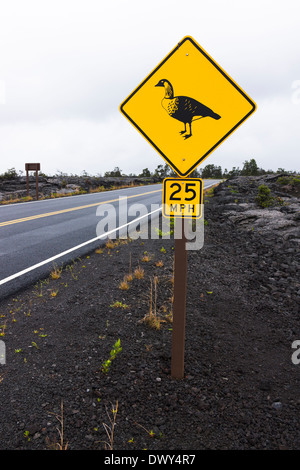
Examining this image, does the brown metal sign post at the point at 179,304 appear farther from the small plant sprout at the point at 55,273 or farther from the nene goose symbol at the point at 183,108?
the small plant sprout at the point at 55,273

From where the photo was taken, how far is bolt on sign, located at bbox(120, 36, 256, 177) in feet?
8.95

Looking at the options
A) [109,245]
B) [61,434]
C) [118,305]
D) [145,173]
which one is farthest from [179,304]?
[145,173]

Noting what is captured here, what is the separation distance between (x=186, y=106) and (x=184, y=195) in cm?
76

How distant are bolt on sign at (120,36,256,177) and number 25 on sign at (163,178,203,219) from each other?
0.10 meters

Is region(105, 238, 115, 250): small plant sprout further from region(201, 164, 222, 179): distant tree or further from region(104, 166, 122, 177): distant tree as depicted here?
region(201, 164, 222, 179): distant tree

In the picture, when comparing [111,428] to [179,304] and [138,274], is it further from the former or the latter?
[138,274]

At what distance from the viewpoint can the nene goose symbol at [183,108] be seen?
9.06 ft

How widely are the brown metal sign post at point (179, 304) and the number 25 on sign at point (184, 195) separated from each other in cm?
10

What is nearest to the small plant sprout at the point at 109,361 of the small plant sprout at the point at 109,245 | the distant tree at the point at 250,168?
A: the small plant sprout at the point at 109,245

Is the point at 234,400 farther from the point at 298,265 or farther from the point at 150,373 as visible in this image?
the point at 298,265

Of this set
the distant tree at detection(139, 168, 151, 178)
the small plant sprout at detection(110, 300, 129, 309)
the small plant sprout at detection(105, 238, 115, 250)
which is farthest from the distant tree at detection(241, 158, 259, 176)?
the small plant sprout at detection(110, 300, 129, 309)

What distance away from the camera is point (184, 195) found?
111 inches

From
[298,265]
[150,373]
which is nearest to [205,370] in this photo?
[150,373]

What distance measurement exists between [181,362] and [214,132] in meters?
2.13
